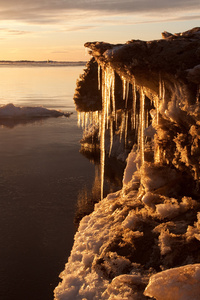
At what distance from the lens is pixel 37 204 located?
113ft

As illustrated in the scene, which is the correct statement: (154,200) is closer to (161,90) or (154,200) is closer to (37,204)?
(161,90)

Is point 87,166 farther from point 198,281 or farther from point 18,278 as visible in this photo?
point 198,281

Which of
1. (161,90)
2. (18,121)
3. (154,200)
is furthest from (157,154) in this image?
(18,121)

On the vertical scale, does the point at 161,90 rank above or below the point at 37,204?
above

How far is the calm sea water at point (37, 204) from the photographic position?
22188mm

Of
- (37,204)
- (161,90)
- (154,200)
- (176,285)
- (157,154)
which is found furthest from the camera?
(37,204)

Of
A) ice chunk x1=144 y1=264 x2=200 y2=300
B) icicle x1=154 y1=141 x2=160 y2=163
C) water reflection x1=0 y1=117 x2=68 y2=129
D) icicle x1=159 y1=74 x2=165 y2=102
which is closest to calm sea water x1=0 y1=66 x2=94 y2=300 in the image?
water reflection x1=0 y1=117 x2=68 y2=129

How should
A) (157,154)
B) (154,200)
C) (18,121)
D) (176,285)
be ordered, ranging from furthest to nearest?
(18,121) < (157,154) < (154,200) < (176,285)

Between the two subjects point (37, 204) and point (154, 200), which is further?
point (37, 204)

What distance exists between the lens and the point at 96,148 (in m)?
57.1

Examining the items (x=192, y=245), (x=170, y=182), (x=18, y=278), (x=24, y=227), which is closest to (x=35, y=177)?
(x=24, y=227)

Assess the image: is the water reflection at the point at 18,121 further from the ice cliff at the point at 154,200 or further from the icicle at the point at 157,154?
the ice cliff at the point at 154,200

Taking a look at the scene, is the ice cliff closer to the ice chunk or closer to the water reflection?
the ice chunk

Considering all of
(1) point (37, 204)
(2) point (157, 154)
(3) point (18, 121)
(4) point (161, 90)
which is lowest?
(1) point (37, 204)
